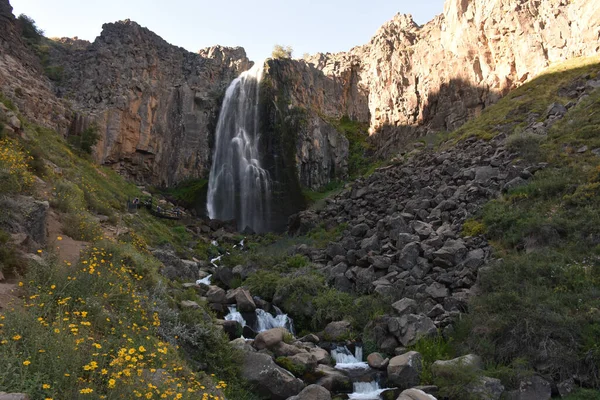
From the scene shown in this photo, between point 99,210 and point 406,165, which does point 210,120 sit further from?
point 99,210

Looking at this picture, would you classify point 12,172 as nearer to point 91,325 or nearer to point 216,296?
point 91,325

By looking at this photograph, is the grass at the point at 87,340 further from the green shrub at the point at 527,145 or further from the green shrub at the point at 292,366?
the green shrub at the point at 527,145

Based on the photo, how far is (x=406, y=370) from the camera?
361 inches

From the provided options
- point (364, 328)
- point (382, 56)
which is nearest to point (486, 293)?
point (364, 328)

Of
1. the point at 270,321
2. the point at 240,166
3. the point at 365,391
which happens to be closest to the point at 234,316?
the point at 270,321

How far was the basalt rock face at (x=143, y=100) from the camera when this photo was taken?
112 feet

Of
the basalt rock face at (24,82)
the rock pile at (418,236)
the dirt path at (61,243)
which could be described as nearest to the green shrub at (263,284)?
the rock pile at (418,236)

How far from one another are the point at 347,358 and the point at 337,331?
1210 millimetres

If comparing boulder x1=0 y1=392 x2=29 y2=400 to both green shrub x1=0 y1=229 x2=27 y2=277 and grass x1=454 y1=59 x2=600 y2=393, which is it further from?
grass x1=454 y1=59 x2=600 y2=393

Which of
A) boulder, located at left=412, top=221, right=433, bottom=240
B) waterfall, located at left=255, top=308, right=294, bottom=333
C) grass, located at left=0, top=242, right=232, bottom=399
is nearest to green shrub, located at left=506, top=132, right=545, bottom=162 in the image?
boulder, located at left=412, top=221, right=433, bottom=240

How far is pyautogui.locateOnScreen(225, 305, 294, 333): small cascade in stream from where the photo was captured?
1251 cm

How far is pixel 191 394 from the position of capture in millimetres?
5340

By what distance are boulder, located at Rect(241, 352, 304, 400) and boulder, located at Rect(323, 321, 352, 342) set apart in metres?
3.27

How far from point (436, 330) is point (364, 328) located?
2028 millimetres
